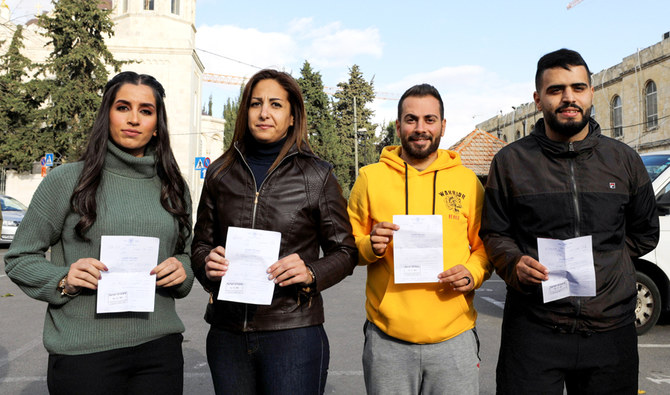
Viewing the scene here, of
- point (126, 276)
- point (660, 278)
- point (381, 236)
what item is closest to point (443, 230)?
point (381, 236)

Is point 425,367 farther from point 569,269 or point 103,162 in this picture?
point 103,162

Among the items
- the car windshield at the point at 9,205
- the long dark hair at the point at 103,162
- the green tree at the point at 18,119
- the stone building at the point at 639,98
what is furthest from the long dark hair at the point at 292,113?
the green tree at the point at 18,119

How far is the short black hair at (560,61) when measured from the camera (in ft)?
8.93

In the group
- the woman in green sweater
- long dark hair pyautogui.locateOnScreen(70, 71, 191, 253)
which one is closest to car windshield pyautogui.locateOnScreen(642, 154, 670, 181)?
long dark hair pyautogui.locateOnScreen(70, 71, 191, 253)

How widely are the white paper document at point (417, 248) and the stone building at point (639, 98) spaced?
95.9ft

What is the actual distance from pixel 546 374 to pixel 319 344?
1071mm

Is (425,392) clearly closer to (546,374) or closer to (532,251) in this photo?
(546,374)

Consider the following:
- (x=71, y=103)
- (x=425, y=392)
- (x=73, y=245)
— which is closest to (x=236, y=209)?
(x=73, y=245)

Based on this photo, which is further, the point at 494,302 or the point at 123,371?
the point at 494,302

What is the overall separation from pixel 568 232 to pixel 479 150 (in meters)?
17.8

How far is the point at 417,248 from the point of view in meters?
2.74

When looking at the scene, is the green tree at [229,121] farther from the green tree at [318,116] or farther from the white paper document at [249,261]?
the white paper document at [249,261]

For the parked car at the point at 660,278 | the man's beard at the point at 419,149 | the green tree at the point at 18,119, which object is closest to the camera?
the man's beard at the point at 419,149

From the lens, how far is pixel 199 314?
7758 mm
